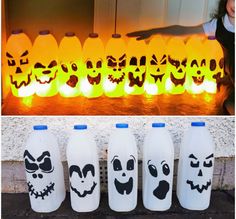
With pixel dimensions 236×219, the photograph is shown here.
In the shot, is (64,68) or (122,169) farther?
(64,68)

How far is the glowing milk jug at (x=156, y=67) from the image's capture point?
1.78 metres

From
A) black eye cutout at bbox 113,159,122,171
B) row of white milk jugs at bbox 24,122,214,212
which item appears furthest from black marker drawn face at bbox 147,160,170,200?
black eye cutout at bbox 113,159,122,171

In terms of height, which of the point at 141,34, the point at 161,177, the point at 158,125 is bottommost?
the point at 161,177

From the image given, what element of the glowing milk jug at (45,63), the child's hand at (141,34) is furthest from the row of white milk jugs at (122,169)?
the child's hand at (141,34)

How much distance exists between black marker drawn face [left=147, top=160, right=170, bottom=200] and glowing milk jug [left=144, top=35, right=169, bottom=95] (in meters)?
0.34

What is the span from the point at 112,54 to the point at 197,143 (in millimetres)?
519

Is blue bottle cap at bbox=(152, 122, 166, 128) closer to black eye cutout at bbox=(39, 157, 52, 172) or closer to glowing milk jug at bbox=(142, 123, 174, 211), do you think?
glowing milk jug at bbox=(142, 123, 174, 211)

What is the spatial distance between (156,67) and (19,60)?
1.93 ft

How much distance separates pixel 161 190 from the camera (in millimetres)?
1678

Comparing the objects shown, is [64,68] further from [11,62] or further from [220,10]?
[220,10]

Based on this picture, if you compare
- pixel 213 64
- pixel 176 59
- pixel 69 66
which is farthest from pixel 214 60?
pixel 69 66

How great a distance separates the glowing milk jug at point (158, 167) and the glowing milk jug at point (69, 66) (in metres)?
0.40

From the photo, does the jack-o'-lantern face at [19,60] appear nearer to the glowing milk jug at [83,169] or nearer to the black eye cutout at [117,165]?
the glowing milk jug at [83,169]

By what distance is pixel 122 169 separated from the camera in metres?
1.63
